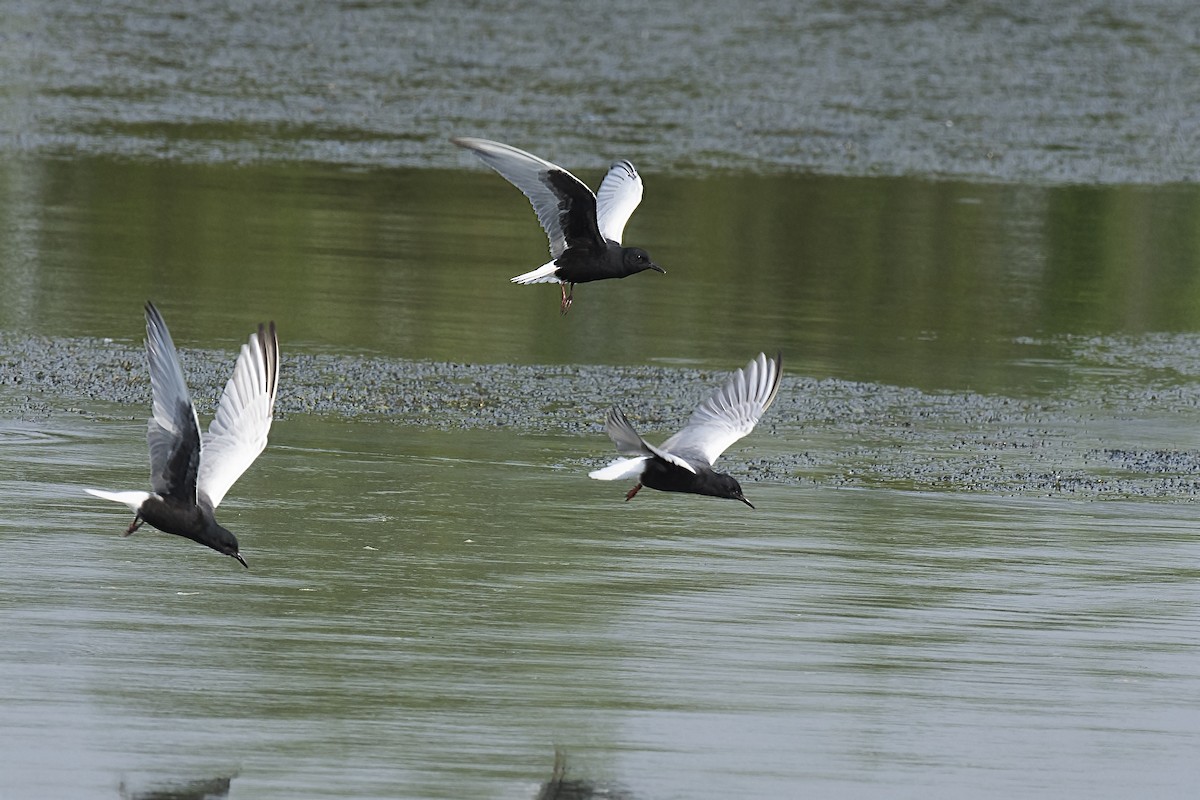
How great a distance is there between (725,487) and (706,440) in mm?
280

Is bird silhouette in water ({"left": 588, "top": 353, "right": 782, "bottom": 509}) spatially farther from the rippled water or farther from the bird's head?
the bird's head

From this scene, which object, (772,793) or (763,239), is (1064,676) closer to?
(772,793)

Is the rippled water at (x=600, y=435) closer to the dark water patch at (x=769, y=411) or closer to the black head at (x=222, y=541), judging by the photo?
the dark water patch at (x=769, y=411)

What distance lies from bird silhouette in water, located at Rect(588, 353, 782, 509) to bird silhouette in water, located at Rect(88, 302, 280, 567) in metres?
1.29

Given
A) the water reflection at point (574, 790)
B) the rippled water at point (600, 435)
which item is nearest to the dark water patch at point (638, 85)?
the rippled water at point (600, 435)

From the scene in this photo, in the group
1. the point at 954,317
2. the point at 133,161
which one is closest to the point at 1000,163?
the point at 954,317

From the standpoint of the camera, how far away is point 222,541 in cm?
775

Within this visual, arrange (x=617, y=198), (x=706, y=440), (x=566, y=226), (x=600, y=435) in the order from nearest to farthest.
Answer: (x=706, y=440), (x=566, y=226), (x=617, y=198), (x=600, y=435)

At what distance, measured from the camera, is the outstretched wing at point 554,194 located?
9555mm

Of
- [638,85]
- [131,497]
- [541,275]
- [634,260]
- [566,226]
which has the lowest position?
[131,497]

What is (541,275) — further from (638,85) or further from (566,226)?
(638,85)

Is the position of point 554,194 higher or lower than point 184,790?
higher

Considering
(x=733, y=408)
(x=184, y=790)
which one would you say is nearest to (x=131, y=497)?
(x=184, y=790)

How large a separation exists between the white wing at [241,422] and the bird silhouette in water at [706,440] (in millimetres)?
1256
